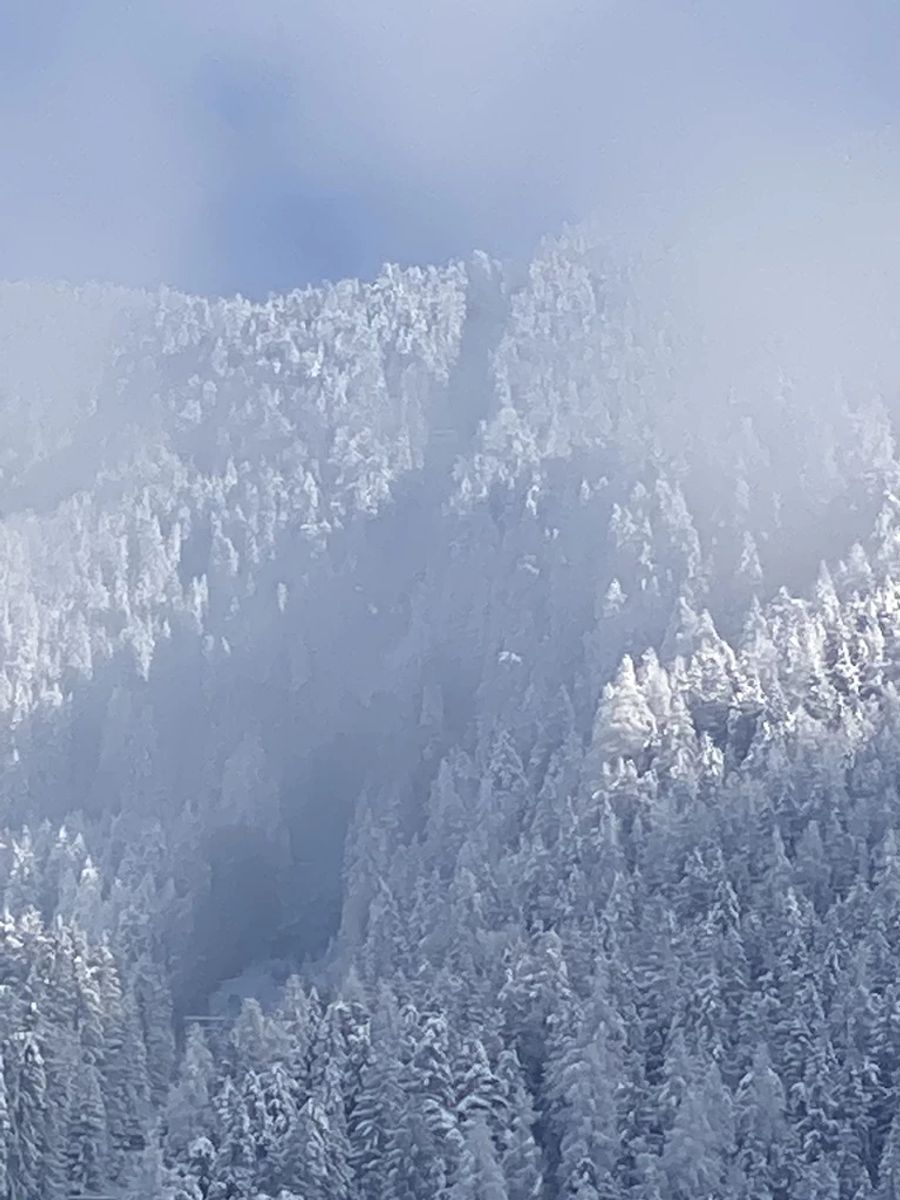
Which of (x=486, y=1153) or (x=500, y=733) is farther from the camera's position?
(x=500, y=733)

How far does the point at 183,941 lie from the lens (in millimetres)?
163125

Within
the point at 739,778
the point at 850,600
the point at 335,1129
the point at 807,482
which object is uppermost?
the point at 807,482

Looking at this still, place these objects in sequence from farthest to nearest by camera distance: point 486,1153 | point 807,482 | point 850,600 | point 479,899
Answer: point 807,482
point 850,600
point 479,899
point 486,1153

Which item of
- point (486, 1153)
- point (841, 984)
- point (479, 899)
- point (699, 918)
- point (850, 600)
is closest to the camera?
point (486, 1153)

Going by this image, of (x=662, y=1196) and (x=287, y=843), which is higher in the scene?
(x=287, y=843)

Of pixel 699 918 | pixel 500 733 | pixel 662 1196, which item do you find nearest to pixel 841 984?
pixel 699 918

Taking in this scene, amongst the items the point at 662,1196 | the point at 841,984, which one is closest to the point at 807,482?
the point at 841,984

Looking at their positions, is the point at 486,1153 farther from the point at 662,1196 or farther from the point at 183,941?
the point at 183,941

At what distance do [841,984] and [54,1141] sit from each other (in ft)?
148

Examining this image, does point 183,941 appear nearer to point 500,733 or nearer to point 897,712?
point 500,733

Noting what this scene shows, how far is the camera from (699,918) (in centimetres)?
11200

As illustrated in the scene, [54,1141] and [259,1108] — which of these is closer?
[259,1108]

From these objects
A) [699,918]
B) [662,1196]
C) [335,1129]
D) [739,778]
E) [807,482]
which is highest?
[807,482]

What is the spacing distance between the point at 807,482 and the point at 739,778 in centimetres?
6479
